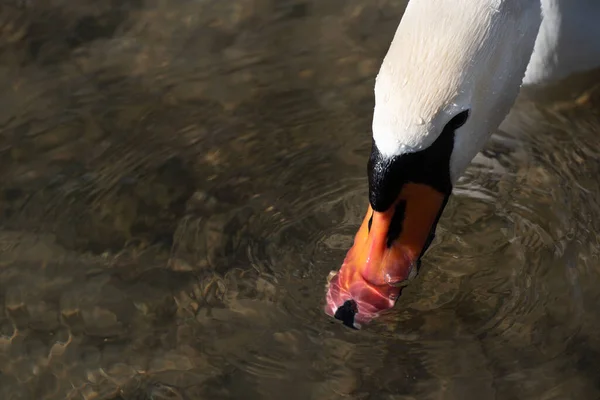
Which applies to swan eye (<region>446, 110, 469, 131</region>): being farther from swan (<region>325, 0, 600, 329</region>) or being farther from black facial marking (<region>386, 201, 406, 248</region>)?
black facial marking (<region>386, 201, 406, 248</region>)

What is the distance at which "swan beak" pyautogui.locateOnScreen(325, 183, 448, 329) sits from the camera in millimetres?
3381

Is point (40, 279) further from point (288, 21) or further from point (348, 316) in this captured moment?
point (288, 21)

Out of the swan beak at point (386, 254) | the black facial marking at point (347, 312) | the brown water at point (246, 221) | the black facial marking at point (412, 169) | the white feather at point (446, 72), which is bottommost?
the brown water at point (246, 221)

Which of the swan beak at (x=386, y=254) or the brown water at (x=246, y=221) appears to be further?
the brown water at (x=246, y=221)

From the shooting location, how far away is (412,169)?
10.6ft

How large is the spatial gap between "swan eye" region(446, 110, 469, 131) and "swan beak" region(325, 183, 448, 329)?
20 centimetres

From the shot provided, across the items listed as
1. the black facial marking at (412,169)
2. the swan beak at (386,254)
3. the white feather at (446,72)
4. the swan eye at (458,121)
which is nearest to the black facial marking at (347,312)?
the swan beak at (386,254)

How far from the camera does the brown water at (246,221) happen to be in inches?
143

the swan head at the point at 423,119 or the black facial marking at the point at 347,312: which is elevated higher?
the swan head at the point at 423,119

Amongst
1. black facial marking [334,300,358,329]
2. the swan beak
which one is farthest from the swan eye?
black facial marking [334,300,358,329]

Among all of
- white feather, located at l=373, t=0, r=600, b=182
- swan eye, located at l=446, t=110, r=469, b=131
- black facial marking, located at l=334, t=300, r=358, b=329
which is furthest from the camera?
black facial marking, located at l=334, t=300, r=358, b=329

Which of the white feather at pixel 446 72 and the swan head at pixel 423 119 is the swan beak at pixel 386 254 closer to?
the swan head at pixel 423 119

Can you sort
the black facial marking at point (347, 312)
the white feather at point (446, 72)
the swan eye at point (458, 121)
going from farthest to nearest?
1. the black facial marking at point (347, 312)
2. the swan eye at point (458, 121)
3. the white feather at point (446, 72)

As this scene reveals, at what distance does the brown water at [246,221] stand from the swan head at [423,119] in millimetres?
291
